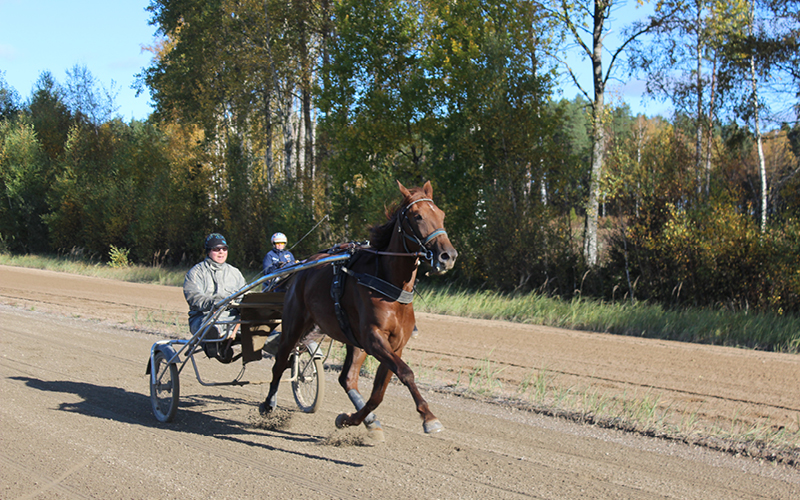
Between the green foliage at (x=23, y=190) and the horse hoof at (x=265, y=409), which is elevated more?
the green foliage at (x=23, y=190)

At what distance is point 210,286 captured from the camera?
6242mm

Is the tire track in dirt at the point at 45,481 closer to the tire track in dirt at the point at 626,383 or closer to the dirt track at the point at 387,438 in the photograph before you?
the dirt track at the point at 387,438

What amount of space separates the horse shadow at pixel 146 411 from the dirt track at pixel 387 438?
2 cm

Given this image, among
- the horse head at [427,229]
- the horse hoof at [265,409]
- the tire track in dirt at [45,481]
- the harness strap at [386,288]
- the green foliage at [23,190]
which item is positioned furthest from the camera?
the green foliage at [23,190]

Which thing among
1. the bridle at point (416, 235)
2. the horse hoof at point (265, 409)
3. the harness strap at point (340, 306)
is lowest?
the horse hoof at point (265, 409)

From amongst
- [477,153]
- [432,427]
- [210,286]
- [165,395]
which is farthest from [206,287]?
[477,153]

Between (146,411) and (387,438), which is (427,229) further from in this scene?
(146,411)

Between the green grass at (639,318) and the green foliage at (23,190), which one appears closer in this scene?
the green grass at (639,318)

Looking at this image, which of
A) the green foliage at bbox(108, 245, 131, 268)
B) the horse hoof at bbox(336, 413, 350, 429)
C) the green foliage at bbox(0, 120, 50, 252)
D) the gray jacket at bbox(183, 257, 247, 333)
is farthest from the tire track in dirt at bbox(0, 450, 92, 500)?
the green foliage at bbox(0, 120, 50, 252)

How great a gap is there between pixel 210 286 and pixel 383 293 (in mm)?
2312

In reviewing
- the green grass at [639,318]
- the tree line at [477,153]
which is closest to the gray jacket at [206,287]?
the green grass at [639,318]

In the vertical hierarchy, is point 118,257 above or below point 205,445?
above

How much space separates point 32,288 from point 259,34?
11.9m

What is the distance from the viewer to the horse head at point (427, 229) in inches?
165
